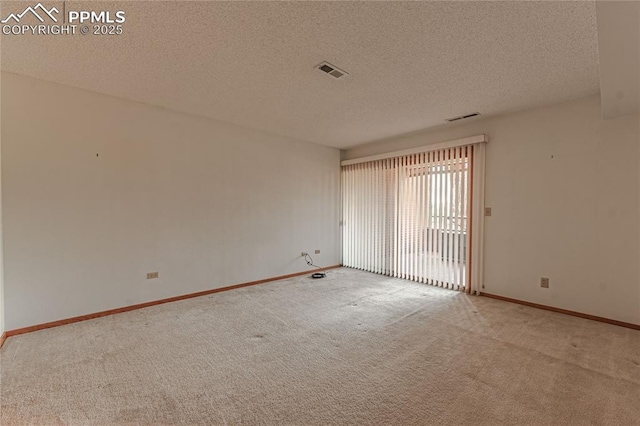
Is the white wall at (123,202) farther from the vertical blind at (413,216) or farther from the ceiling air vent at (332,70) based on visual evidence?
the ceiling air vent at (332,70)

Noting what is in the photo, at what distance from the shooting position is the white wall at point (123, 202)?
9.24 feet

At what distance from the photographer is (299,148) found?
5.27m

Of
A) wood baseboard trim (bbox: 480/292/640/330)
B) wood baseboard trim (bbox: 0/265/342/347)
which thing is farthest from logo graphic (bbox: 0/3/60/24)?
wood baseboard trim (bbox: 480/292/640/330)

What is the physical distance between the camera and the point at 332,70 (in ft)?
8.61

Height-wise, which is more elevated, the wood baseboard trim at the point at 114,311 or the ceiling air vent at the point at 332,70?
the ceiling air vent at the point at 332,70

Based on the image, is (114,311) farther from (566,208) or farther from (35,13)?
(566,208)

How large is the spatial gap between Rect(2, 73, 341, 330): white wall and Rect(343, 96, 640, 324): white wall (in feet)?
11.2

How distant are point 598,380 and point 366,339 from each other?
5.58 feet

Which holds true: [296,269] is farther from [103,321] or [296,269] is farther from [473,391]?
[473,391]

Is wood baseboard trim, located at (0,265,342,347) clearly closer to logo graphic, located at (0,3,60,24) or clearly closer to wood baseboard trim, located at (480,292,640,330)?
logo graphic, located at (0,3,60,24)

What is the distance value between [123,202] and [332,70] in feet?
9.61

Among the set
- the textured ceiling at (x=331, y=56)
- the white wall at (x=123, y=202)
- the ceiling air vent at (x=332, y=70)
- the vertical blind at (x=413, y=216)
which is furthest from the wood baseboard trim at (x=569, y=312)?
the ceiling air vent at (x=332, y=70)

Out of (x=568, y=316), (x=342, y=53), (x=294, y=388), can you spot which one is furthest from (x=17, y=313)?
(x=568, y=316)

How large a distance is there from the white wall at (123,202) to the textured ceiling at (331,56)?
0.39 m
